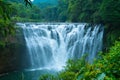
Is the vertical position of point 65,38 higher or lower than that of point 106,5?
lower

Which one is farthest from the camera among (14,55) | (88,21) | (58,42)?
(88,21)

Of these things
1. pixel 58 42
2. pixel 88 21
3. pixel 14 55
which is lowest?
pixel 14 55

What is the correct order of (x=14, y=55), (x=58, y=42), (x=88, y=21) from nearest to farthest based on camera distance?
(x=14, y=55) < (x=58, y=42) < (x=88, y=21)

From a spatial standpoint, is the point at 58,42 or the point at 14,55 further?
the point at 58,42

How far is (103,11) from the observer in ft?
80.4

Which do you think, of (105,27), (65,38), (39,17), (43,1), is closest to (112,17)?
(105,27)

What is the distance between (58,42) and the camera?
29.7 meters

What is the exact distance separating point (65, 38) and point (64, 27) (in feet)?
4.06

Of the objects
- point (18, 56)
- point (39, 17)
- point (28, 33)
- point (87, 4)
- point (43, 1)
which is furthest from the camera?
point (43, 1)

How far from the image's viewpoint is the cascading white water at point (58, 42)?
27.4 metres

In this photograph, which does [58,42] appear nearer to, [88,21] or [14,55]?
[88,21]

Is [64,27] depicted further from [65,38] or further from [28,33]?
[28,33]

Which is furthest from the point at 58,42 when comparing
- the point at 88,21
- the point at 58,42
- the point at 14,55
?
the point at 14,55

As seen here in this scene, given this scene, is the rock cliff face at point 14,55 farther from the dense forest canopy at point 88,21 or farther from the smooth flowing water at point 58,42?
the smooth flowing water at point 58,42
